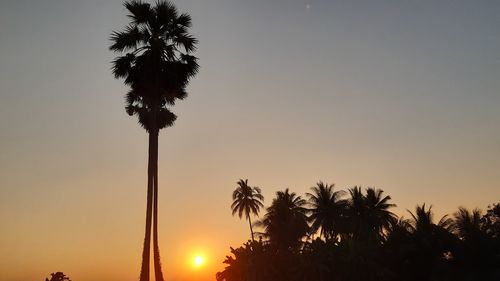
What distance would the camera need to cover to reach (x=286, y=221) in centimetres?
6262

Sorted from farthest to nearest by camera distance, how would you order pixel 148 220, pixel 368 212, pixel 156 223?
pixel 368 212 < pixel 156 223 < pixel 148 220

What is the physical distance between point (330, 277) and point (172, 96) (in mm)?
22537

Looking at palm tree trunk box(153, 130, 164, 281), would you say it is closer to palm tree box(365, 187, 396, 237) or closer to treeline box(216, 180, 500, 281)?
treeline box(216, 180, 500, 281)

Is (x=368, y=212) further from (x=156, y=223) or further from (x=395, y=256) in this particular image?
(x=156, y=223)

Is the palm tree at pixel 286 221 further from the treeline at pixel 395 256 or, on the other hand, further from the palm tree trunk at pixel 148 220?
the palm tree trunk at pixel 148 220

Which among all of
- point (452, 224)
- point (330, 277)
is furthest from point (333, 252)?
point (452, 224)

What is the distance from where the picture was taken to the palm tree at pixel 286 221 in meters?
61.8

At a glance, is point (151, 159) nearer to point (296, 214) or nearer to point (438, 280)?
point (438, 280)

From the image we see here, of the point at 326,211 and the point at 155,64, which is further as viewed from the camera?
the point at 326,211

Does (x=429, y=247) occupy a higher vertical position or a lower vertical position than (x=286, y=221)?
lower

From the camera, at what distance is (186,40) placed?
27.2 meters

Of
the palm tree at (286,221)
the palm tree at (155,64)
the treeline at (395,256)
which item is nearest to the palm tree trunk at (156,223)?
the palm tree at (155,64)

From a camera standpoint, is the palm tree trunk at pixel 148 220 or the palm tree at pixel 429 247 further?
the palm tree at pixel 429 247

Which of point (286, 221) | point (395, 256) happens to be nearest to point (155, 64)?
point (395, 256)
